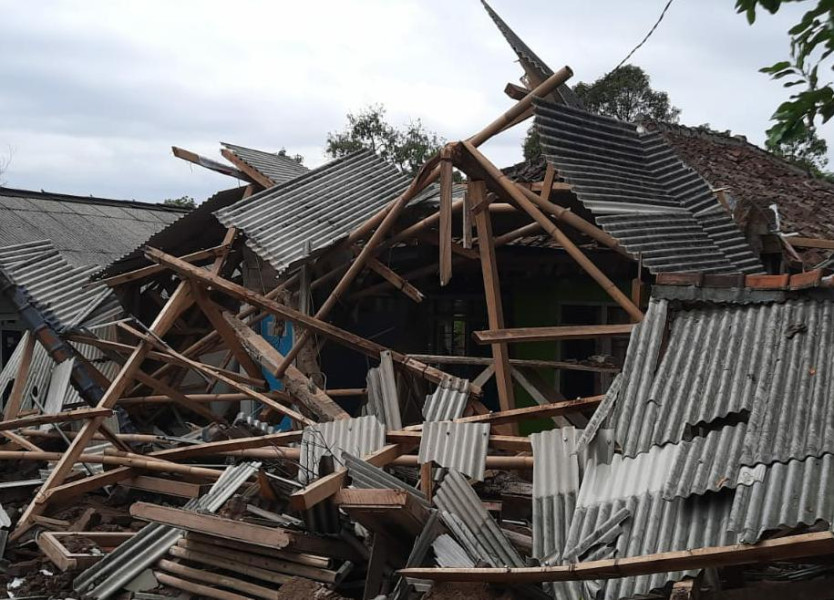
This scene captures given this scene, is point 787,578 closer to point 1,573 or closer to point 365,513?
point 365,513

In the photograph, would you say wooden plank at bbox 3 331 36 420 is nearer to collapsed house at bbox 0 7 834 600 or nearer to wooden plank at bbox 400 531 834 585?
collapsed house at bbox 0 7 834 600

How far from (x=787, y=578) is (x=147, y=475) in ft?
19.3

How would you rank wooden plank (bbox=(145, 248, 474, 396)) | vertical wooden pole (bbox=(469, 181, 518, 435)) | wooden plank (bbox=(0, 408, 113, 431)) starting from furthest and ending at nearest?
wooden plank (bbox=(145, 248, 474, 396))
wooden plank (bbox=(0, 408, 113, 431))
vertical wooden pole (bbox=(469, 181, 518, 435))

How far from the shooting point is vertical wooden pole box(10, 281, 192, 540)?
8.03m

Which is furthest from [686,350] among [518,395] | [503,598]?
[518,395]

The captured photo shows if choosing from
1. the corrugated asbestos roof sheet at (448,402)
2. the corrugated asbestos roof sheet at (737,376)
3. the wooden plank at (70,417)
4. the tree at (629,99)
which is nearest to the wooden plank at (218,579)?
the wooden plank at (70,417)

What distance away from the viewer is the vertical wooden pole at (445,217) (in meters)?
7.95

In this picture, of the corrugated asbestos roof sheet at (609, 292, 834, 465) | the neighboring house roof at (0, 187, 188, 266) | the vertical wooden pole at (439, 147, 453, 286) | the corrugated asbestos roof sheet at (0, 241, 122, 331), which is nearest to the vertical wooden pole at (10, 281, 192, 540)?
the corrugated asbestos roof sheet at (0, 241, 122, 331)

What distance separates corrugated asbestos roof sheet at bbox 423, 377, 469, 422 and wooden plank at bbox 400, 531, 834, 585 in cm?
299

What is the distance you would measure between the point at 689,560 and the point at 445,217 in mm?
4553

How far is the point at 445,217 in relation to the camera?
26.5ft

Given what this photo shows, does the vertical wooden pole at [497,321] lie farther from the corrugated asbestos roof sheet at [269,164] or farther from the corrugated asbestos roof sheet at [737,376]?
the corrugated asbestos roof sheet at [269,164]

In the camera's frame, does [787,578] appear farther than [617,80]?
No

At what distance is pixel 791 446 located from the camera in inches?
180
